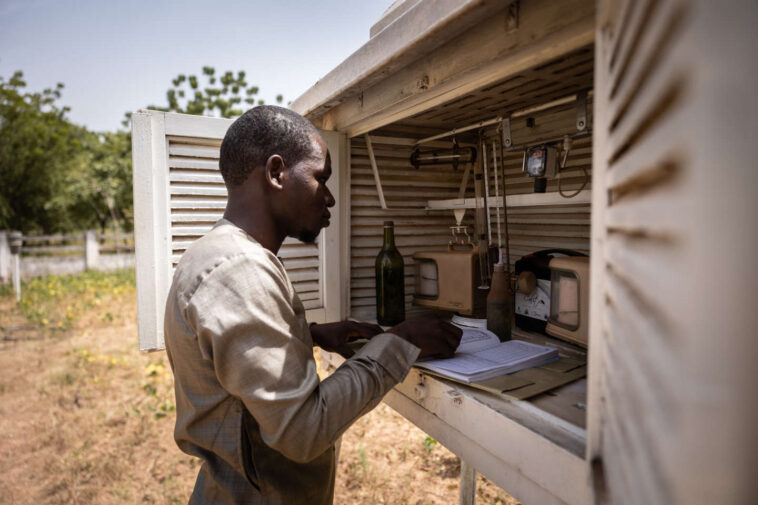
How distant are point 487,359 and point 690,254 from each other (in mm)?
1062

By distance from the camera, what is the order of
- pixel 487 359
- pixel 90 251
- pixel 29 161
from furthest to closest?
pixel 29 161, pixel 90 251, pixel 487 359

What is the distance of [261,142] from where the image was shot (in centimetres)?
116

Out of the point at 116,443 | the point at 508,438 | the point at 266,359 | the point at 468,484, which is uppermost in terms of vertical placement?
the point at 266,359

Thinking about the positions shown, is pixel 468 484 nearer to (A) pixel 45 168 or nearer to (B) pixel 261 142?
(B) pixel 261 142

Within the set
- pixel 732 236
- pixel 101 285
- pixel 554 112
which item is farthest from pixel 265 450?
pixel 101 285

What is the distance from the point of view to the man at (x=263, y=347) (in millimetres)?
913

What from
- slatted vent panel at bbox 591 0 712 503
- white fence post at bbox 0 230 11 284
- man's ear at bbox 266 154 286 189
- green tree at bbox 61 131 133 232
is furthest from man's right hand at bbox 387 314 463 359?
green tree at bbox 61 131 133 232

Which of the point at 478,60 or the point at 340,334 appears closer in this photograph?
the point at 478,60

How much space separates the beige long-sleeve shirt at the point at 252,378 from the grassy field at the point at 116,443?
73.5 inches

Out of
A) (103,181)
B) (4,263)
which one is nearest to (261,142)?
(4,263)

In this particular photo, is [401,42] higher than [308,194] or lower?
higher

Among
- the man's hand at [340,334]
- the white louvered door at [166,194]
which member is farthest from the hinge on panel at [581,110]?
the white louvered door at [166,194]

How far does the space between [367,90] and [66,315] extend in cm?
Result: 733

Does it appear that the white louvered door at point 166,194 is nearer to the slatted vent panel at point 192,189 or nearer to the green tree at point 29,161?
the slatted vent panel at point 192,189
